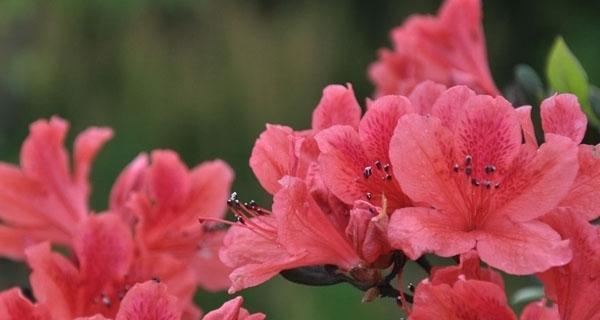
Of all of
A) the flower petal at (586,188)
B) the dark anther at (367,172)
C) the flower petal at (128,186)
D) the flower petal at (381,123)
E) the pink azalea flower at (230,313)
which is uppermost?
the flower petal at (128,186)

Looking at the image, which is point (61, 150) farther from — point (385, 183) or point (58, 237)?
point (385, 183)

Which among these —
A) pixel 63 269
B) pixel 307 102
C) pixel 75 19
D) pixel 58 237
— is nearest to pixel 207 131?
pixel 307 102

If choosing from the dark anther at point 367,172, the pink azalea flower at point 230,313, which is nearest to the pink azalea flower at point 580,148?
the dark anther at point 367,172

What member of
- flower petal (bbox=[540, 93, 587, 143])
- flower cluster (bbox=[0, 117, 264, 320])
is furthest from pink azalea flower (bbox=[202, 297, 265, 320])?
flower petal (bbox=[540, 93, 587, 143])

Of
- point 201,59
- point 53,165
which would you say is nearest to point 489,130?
point 53,165

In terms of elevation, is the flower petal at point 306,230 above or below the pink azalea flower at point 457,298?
above

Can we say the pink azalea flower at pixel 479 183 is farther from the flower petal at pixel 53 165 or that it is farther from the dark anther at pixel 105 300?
the flower petal at pixel 53 165

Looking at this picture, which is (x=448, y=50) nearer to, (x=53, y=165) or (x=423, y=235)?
(x=53, y=165)
